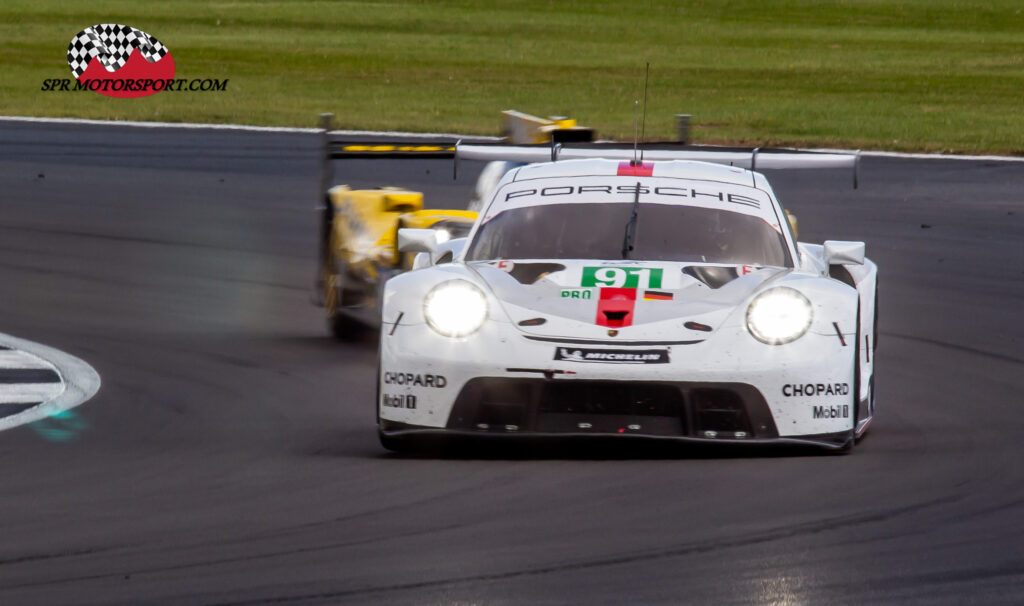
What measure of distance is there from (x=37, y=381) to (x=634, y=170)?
3059 mm

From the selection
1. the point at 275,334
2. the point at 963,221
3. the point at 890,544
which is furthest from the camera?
the point at 963,221

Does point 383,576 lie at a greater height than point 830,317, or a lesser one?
lesser

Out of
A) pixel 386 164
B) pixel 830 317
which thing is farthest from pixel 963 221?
pixel 830 317

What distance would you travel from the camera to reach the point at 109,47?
37219mm

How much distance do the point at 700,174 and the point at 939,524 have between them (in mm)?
2878

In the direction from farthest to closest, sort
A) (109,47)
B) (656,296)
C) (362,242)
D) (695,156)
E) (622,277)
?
(109,47) → (362,242) → (695,156) → (622,277) → (656,296)

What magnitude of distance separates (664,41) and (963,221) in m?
30.3

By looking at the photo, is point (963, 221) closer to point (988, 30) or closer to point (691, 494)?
point (691, 494)

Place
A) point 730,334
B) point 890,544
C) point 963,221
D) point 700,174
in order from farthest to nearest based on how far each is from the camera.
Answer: point 963,221 → point 700,174 → point 730,334 → point 890,544

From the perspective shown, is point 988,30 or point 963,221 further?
point 988,30

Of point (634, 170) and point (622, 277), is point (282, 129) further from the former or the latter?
point (622, 277)

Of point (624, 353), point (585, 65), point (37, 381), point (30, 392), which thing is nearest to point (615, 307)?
point (624, 353)

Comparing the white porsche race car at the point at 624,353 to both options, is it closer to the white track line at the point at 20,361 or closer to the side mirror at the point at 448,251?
the side mirror at the point at 448,251

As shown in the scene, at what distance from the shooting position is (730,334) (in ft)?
22.0
